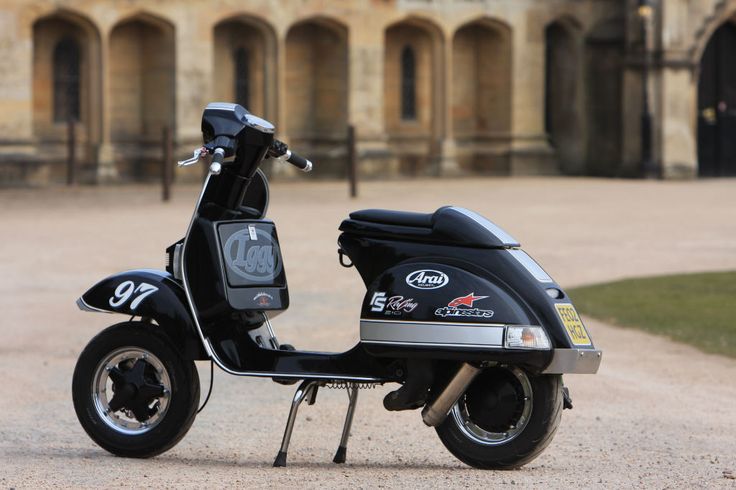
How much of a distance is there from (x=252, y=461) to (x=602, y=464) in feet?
4.80

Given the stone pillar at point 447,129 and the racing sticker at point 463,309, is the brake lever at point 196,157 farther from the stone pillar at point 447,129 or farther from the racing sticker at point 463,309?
the stone pillar at point 447,129

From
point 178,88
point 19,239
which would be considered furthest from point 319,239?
point 178,88

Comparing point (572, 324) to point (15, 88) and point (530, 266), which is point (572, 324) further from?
point (15, 88)

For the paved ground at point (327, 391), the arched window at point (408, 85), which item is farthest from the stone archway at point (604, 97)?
the paved ground at point (327, 391)

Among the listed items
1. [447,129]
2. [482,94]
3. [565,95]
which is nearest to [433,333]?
[447,129]

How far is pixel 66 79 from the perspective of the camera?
98.8 ft

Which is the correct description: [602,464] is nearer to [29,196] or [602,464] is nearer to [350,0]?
[29,196]

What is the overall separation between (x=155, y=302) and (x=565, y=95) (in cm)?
3002

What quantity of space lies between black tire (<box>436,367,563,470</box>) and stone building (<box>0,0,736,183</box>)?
74.2 feet

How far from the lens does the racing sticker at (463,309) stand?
20.1 feet

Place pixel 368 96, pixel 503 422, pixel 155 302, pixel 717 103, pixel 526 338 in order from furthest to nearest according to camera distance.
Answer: pixel 717 103 → pixel 368 96 → pixel 155 302 → pixel 503 422 → pixel 526 338

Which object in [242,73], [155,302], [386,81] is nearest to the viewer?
[155,302]

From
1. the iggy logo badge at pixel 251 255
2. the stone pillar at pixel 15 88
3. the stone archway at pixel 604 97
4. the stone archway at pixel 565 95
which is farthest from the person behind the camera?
the stone archway at pixel 565 95

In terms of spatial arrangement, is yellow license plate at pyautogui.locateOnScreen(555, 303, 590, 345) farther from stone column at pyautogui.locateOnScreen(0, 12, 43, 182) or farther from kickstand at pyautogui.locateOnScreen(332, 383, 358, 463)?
stone column at pyautogui.locateOnScreen(0, 12, 43, 182)
